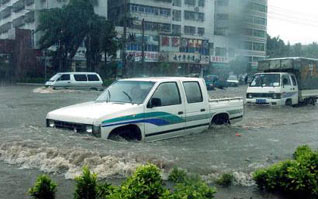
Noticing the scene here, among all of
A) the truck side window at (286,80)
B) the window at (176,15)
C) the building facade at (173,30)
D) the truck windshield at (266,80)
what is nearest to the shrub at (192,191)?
the truck windshield at (266,80)

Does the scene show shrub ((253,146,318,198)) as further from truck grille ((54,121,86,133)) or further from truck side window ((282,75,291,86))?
truck side window ((282,75,291,86))

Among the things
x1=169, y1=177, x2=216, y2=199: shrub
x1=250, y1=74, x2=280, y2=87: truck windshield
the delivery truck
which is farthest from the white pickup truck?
x1=250, y1=74, x2=280, y2=87: truck windshield

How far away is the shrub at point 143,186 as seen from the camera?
3.74 meters

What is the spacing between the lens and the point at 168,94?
26.5 feet

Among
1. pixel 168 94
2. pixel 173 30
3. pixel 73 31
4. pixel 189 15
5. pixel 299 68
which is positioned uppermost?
pixel 189 15

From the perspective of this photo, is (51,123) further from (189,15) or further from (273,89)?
(189,15)

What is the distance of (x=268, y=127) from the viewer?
12.1 m

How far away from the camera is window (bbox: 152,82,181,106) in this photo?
790cm

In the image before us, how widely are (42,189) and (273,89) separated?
15228 mm

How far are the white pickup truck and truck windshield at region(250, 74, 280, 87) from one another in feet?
32.4

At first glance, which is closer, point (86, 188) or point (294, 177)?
point (86, 188)

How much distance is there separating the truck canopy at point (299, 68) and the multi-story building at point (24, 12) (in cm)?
3148

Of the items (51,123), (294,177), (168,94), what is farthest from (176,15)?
(294,177)

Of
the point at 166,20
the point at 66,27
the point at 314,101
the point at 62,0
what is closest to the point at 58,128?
the point at 314,101
